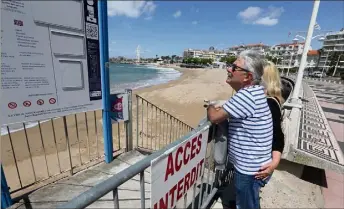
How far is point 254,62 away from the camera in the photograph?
1.64 meters

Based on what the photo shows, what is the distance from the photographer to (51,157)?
6277mm

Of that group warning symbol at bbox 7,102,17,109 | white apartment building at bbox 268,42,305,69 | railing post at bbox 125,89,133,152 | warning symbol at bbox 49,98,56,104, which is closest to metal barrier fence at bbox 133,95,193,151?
railing post at bbox 125,89,133,152

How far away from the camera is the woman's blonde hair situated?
6.75 ft

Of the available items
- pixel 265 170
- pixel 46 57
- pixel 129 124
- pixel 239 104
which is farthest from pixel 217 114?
pixel 129 124

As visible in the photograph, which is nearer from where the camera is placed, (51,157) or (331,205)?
(331,205)

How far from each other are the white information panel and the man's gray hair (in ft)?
5.61

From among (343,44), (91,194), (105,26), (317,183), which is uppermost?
(343,44)

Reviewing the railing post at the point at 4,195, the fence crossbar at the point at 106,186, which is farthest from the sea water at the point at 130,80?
the fence crossbar at the point at 106,186

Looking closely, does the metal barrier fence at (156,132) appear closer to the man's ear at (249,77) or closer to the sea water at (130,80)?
the sea water at (130,80)

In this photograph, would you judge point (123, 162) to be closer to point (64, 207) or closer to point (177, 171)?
point (177, 171)

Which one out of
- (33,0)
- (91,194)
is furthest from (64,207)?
(33,0)

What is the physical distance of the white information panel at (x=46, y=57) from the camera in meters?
1.76

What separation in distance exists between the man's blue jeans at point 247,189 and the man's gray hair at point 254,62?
3.00ft

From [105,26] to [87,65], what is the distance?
623 millimetres
